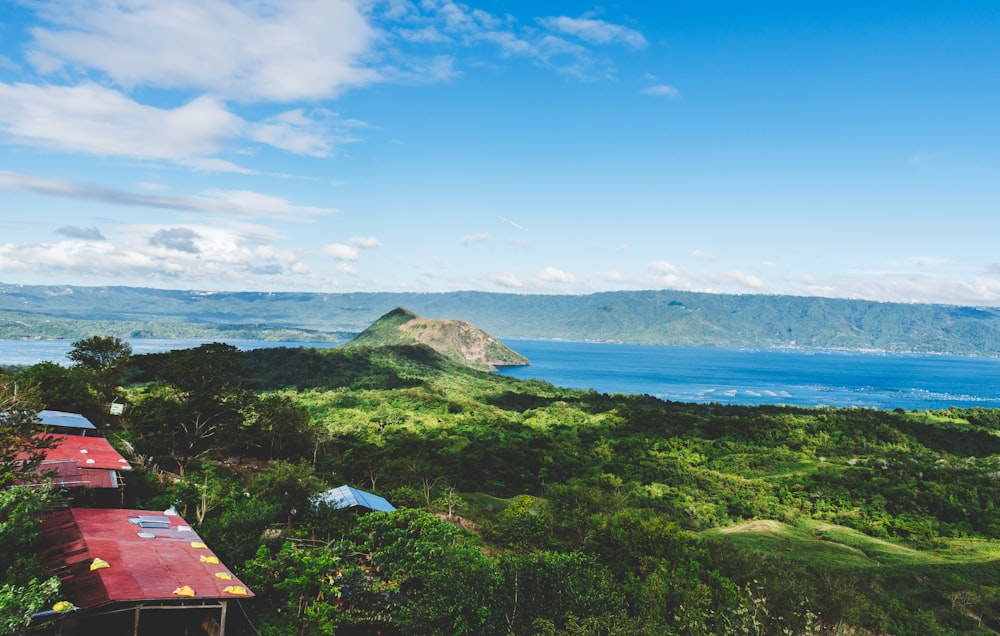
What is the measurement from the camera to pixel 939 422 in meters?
121

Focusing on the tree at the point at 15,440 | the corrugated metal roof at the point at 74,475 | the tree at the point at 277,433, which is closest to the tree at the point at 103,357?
the tree at the point at 277,433

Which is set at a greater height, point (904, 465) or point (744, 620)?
point (744, 620)

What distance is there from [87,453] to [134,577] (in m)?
16.2

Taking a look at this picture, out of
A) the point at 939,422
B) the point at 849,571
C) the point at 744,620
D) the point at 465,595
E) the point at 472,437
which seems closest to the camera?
the point at 465,595

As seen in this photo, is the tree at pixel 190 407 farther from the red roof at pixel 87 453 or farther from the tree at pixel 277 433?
the tree at pixel 277 433

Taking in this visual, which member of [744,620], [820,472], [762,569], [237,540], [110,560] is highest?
[110,560]

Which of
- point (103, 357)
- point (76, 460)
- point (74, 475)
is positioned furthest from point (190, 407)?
point (103, 357)

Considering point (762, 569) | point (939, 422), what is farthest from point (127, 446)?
point (939, 422)

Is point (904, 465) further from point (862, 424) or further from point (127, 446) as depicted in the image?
point (127, 446)

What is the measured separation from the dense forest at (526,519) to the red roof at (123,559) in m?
1.54

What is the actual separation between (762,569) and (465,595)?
22131mm

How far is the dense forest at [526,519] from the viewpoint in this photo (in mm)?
20781

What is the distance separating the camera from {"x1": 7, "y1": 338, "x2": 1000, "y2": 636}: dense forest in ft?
68.2

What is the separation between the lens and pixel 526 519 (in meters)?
32.2
